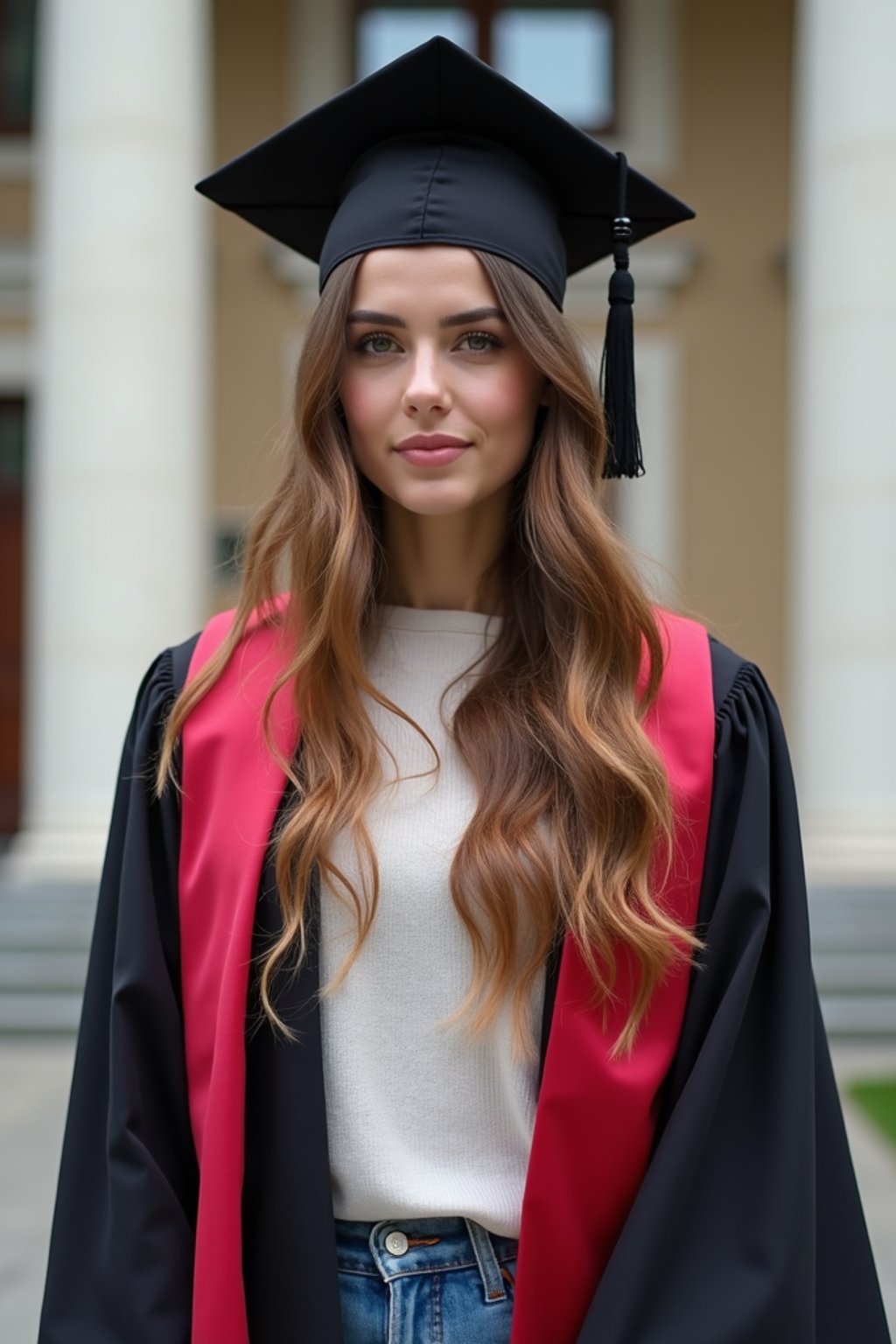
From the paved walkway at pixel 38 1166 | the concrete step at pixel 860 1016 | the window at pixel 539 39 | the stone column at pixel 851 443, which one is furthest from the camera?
the window at pixel 539 39

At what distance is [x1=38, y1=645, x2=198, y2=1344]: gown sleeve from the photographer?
1.67 meters

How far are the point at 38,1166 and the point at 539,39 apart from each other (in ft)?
26.5

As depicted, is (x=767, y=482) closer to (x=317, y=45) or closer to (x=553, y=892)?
(x=317, y=45)

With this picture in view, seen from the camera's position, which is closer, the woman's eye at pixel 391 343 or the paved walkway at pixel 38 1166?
the woman's eye at pixel 391 343

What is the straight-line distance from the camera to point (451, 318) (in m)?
1.72

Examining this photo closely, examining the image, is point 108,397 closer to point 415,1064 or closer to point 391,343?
point 391,343

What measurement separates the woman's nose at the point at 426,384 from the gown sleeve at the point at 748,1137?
466mm

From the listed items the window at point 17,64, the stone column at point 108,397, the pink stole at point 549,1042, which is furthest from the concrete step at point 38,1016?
the window at point 17,64

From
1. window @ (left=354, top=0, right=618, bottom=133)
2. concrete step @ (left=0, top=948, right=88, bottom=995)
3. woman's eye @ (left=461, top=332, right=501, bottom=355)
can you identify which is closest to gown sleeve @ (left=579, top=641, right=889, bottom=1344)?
woman's eye @ (left=461, top=332, right=501, bottom=355)

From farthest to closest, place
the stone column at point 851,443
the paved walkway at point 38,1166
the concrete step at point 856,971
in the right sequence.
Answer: the stone column at point 851,443, the concrete step at point 856,971, the paved walkway at point 38,1166

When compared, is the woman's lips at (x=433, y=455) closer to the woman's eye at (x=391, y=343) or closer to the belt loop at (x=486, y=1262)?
the woman's eye at (x=391, y=343)

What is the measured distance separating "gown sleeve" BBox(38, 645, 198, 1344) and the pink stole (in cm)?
3

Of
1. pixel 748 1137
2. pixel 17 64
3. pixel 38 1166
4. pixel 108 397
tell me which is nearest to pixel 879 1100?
pixel 38 1166

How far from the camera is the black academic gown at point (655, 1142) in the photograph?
5.38ft
